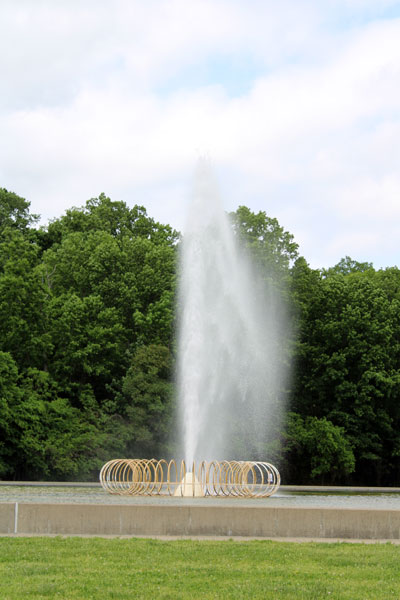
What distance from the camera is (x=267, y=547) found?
13625mm

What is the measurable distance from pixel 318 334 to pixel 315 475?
972 centimetres

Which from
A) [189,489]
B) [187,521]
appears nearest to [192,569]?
[187,521]

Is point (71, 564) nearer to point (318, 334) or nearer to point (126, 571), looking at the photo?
point (126, 571)

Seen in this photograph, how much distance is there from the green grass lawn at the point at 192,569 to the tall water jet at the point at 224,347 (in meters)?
15.1

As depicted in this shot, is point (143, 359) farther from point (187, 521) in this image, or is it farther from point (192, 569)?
point (192, 569)

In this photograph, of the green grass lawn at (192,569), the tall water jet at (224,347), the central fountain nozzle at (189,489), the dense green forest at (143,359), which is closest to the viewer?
the green grass lawn at (192,569)

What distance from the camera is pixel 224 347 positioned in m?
38.6

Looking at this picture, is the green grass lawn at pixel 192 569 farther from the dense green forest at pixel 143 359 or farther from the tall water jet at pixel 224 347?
the dense green forest at pixel 143 359

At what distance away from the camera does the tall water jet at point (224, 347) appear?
31.8 meters

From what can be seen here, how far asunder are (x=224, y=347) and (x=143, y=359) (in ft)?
27.5

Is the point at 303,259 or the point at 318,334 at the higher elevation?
the point at 303,259

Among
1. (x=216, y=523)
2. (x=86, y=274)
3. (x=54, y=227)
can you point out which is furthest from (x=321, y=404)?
(x=216, y=523)

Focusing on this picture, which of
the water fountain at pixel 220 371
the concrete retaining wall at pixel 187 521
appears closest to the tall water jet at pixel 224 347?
the water fountain at pixel 220 371

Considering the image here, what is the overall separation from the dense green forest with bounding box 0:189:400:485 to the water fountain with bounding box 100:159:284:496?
2261 millimetres
